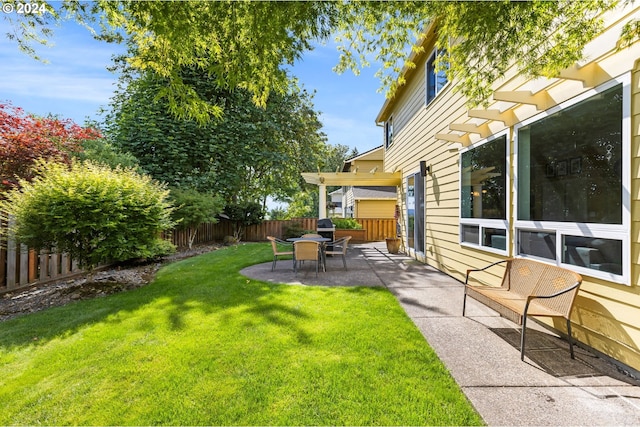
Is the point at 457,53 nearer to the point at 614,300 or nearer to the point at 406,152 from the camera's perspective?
the point at 614,300

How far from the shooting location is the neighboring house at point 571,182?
8.34 feet

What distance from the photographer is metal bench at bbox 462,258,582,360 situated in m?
2.75

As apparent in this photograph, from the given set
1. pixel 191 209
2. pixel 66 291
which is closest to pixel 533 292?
pixel 66 291

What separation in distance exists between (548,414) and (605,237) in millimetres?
1766

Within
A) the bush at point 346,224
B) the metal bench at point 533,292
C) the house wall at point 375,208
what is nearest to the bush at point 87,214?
the metal bench at point 533,292

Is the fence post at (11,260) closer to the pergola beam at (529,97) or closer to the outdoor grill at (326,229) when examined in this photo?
the outdoor grill at (326,229)

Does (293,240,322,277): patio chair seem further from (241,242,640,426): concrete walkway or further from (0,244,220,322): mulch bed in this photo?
(0,244,220,322): mulch bed

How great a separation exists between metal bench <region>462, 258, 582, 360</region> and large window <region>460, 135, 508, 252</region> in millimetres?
696

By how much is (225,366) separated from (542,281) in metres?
3.52

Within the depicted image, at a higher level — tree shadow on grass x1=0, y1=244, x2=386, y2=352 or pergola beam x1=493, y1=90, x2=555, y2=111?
pergola beam x1=493, y1=90, x2=555, y2=111

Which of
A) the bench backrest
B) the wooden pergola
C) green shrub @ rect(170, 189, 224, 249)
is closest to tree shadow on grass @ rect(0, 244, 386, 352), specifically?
the bench backrest

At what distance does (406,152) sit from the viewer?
31.8 ft

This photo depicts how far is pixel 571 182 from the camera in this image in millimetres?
3148

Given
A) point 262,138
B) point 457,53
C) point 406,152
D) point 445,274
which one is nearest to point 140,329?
point 457,53
